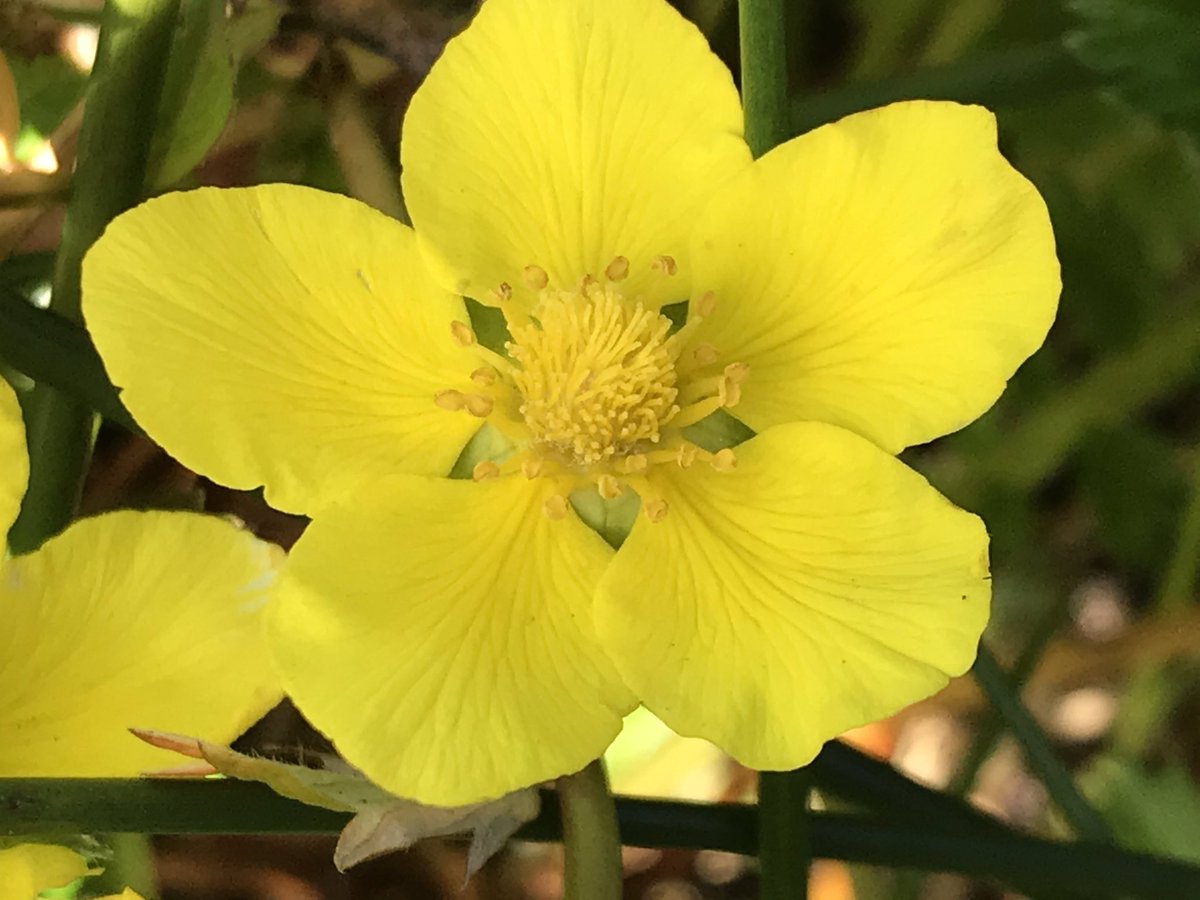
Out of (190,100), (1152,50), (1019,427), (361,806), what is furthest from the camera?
(1019,427)

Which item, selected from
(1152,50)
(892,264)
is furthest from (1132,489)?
(892,264)

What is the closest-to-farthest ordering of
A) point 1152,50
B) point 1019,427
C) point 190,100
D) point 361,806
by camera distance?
point 361,806, point 190,100, point 1152,50, point 1019,427

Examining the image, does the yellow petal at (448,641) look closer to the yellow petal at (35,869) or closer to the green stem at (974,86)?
the yellow petal at (35,869)

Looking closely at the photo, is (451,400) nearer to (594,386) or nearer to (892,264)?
(594,386)

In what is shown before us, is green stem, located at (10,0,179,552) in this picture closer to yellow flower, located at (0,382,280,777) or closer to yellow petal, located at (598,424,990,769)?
yellow flower, located at (0,382,280,777)

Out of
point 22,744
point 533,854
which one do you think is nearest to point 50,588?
point 22,744
